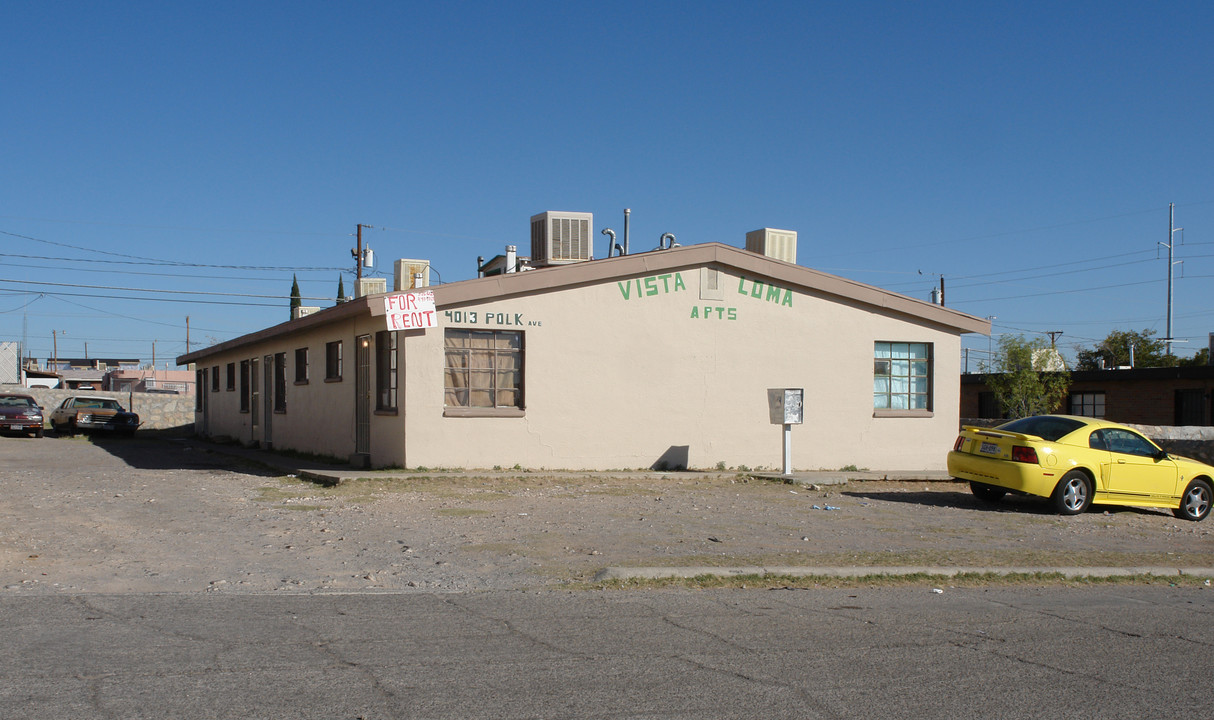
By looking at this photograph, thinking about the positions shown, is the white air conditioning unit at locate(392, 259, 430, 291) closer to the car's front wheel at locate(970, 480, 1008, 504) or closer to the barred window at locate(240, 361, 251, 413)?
the barred window at locate(240, 361, 251, 413)

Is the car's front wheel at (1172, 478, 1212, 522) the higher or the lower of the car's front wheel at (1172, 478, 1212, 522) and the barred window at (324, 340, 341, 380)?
the lower

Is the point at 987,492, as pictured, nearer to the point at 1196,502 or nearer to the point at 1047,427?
the point at 1047,427

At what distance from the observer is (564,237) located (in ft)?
62.1

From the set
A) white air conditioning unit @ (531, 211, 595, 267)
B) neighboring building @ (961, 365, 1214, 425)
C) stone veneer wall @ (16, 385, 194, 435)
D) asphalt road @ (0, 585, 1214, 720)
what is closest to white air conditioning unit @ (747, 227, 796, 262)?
white air conditioning unit @ (531, 211, 595, 267)

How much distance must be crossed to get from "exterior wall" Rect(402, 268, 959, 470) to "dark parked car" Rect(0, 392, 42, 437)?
19.1 meters

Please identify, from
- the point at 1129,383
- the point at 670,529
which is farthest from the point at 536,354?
the point at 1129,383

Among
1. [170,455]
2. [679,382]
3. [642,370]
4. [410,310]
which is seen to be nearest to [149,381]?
[170,455]

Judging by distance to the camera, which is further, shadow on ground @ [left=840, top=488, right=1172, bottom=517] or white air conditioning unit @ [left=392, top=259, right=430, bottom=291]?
white air conditioning unit @ [left=392, top=259, right=430, bottom=291]

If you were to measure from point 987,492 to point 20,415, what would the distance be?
27.3 metres

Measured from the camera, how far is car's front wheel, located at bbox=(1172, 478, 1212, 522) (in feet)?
48.0

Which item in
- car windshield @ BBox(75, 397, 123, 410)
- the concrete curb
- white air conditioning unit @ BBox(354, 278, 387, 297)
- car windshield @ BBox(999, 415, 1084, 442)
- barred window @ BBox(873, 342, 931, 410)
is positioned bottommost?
the concrete curb

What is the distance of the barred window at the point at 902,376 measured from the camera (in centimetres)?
1991

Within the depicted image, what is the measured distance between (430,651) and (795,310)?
14.4m

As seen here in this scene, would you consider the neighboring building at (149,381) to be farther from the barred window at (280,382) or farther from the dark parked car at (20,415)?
the barred window at (280,382)
